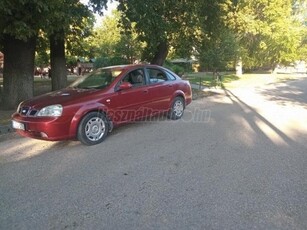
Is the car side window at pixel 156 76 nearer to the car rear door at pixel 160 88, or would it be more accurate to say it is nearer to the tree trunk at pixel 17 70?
the car rear door at pixel 160 88

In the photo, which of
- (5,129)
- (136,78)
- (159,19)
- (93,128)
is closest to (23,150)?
(93,128)

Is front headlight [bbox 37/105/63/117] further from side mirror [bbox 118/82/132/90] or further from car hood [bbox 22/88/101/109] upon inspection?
side mirror [bbox 118/82/132/90]

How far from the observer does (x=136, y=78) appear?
25.2ft

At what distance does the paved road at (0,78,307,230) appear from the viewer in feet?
11.6

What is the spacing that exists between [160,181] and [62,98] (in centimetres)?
292

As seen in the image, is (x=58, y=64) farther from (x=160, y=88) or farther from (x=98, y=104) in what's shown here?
(x=98, y=104)

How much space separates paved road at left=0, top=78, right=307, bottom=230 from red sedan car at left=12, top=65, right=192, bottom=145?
1.17 feet

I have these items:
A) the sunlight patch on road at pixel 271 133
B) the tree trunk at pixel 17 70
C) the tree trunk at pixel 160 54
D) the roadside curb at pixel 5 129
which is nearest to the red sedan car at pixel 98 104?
the roadside curb at pixel 5 129

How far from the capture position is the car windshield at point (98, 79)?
7207 millimetres

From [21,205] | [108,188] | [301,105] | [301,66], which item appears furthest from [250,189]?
[301,66]

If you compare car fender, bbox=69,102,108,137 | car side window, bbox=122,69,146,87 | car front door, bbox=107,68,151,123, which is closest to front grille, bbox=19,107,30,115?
car fender, bbox=69,102,108,137

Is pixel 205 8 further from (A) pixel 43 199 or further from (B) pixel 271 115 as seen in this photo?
(A) pixel 43 199

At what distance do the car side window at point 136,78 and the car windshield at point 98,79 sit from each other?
0.22m

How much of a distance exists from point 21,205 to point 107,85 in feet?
11.8
